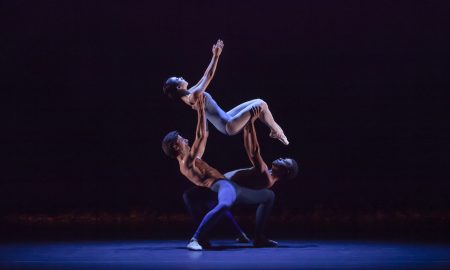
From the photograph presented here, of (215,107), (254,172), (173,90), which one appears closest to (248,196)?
(254,172)

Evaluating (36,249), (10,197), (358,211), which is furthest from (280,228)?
(10,197)

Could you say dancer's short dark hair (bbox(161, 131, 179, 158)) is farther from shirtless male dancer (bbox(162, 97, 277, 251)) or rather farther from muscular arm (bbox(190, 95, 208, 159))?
muscular arm (bbox(190, 95, 208, 159))

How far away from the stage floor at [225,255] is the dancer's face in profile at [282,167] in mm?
694

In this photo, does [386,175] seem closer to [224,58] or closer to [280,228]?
[280,228]

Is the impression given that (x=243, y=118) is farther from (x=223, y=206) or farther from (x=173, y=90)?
(x=223, y=206)

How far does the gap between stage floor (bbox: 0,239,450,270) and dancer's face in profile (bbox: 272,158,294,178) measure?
69 cm

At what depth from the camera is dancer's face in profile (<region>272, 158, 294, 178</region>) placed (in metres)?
6.39

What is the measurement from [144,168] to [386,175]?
11.0 ft

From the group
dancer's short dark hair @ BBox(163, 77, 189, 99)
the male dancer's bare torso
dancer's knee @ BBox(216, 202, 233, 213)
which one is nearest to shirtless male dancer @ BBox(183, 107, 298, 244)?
the male dancer's bare torso

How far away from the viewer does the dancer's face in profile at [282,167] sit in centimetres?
639

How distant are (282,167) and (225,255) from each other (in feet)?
3.76

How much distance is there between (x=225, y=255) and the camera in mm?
5688

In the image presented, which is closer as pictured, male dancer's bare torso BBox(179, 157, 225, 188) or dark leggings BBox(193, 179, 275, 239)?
dark leggings BBox(193, 179, 275, 239)

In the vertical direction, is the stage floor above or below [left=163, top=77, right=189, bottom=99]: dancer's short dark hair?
below
